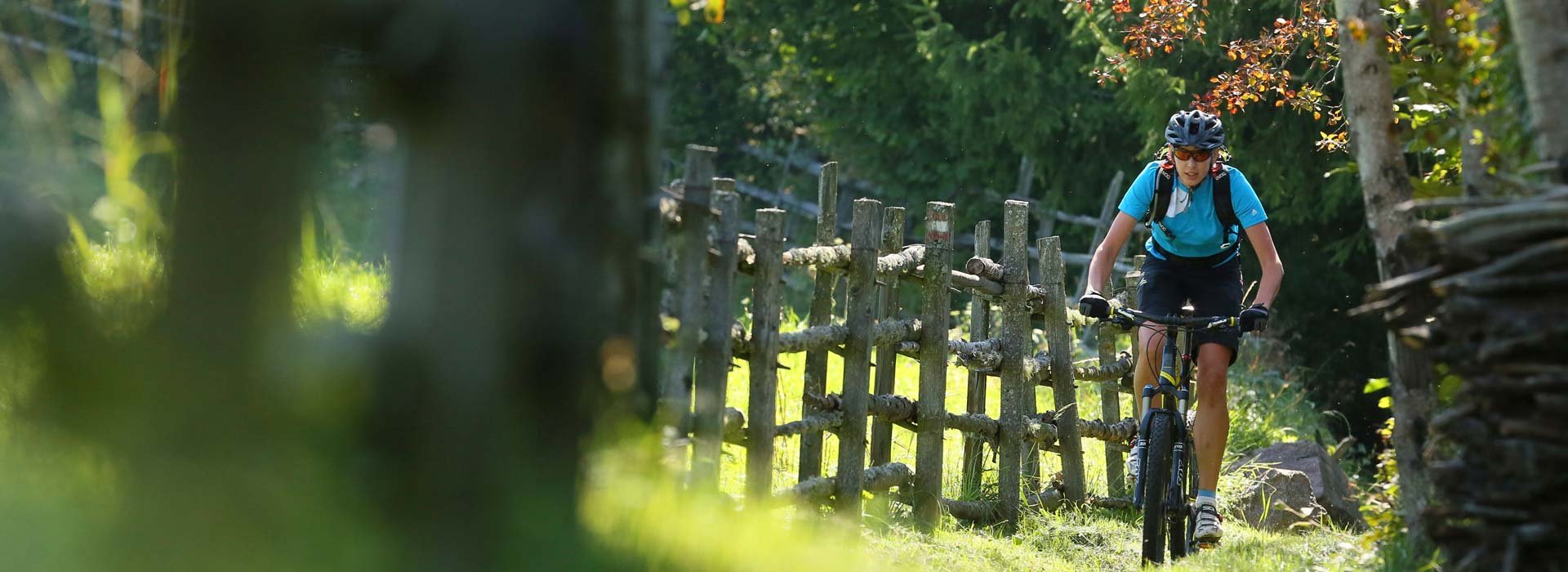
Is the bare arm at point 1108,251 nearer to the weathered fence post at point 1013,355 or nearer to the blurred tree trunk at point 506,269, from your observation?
the weathered fence post at point 1013,355

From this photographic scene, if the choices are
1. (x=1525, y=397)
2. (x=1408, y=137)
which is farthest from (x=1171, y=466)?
(x=1525, y=397)

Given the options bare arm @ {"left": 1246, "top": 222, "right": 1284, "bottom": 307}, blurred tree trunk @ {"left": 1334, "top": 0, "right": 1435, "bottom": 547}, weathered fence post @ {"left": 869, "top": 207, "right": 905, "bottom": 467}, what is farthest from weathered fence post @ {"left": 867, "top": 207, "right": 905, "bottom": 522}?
blurred tree trunk @ {"left": 1334, "top": 0, "right": 1435, "bottom": 547}

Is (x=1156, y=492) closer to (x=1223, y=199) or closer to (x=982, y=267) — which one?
(x=1223, y=199)

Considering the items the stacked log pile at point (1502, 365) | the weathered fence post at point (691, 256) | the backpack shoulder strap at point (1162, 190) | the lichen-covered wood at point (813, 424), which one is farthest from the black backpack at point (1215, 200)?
the stacked log pile at point (1502, 365)

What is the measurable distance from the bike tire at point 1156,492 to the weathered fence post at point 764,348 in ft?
4.82

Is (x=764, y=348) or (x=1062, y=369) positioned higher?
(x=764, y=348)

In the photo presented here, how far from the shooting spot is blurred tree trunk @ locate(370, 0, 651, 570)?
2.84m

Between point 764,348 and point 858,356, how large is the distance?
35.9 inches

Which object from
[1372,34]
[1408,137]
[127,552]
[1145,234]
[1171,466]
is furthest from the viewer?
[1145,234]

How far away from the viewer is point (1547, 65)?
362 cm

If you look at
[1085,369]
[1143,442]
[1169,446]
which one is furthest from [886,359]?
[1085,369]

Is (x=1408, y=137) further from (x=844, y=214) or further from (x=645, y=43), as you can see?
(x=844, y=214)

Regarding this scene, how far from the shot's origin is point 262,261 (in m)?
2.74

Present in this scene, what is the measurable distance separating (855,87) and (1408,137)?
14.9 m
